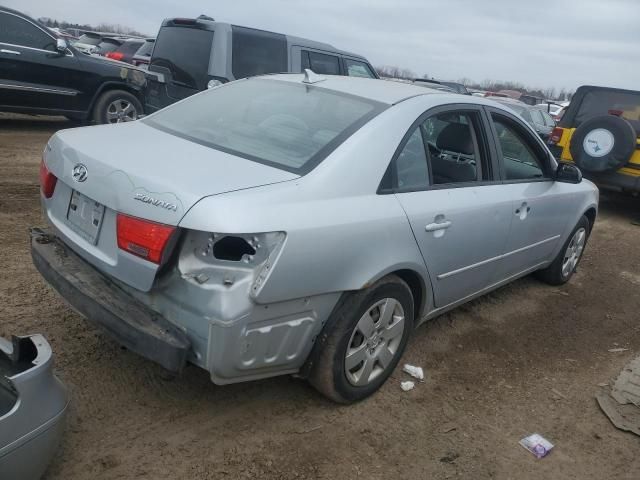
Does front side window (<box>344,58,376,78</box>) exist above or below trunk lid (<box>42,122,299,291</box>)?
above

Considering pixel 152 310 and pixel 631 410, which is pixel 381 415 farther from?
pixel 631 410

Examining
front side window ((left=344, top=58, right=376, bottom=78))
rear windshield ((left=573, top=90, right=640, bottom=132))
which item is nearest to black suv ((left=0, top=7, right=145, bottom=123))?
front side window ((left=344, top=58, right=376, bottom=78))

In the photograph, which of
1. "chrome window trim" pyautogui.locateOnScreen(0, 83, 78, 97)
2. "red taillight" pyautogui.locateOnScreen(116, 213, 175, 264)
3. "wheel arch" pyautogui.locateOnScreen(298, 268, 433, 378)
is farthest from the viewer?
"chrome window trim" pyautogui.locateOnScreen(0, 83, 78, 97)

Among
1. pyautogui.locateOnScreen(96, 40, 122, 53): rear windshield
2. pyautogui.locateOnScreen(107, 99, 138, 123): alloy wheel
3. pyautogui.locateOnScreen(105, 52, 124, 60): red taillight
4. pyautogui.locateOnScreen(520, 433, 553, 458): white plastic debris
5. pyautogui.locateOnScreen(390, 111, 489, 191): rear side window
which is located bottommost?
pyautogui.locateOnScreen(520, 433, 553, 458): white plastic debris

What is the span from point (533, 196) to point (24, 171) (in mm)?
5414

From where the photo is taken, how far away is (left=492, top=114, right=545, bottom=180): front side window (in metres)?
3.90

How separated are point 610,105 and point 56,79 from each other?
26.7ft

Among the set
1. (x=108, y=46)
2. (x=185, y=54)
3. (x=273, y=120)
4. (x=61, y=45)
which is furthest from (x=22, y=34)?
(x=108, y=46)

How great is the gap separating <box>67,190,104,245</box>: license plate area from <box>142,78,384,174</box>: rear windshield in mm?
635

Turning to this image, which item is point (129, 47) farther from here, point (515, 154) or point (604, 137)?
point (515, 154)

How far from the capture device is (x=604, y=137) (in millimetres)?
7559

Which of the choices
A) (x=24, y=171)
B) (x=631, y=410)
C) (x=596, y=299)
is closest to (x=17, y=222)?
(x=24, y=171)

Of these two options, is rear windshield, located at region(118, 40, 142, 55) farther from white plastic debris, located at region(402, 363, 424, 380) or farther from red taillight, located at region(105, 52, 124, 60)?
white plastic debris, located at region(402, 363, 424, 380)

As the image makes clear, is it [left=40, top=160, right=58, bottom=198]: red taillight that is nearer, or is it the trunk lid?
the trunk lid
